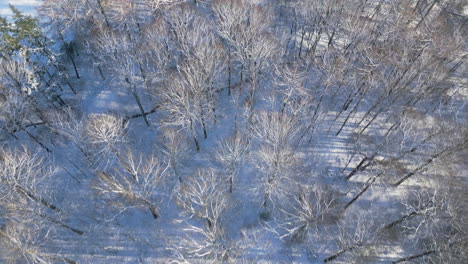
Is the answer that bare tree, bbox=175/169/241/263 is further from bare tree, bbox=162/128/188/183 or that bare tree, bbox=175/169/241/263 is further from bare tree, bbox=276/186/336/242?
bare tree, bbox=276/186/336/242

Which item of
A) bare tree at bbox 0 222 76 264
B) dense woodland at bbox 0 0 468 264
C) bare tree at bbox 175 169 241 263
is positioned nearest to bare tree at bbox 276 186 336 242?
dense woodland at bbox 0 0 468 264

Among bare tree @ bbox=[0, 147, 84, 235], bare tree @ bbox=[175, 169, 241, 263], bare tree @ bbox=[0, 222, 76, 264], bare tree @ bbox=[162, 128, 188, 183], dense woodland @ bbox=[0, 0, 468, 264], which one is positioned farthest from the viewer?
dense woodland @ bbox=[0, 0, 468, 264]

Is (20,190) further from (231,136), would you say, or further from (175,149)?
(231,136)

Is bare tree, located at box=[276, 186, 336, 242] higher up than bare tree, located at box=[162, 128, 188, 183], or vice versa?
bare tree, located at box=[162, 128, 188, 183]

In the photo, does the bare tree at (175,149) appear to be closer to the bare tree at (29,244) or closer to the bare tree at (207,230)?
the bare tree at (207,230)

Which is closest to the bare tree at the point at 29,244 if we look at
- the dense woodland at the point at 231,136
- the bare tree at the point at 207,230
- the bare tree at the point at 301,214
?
the dense woodland at the point at 231,136

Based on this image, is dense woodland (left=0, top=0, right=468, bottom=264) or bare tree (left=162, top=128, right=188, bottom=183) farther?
dense woodland (left=0, top=0, right=468, bottom=264)

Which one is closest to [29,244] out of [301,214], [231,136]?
[231,136]

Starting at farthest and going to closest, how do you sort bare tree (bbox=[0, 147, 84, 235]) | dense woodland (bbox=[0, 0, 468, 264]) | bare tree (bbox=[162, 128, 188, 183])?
dense woodland (bbox=[0, 0, 468, 264]) → bare tree (bbox=[162, 128, 188, 183]) → bare tree (bbox=[0, 147, 84, 235])
